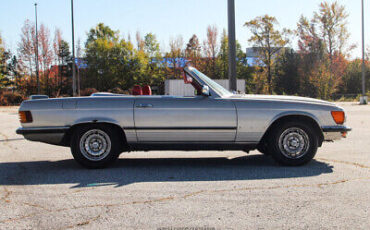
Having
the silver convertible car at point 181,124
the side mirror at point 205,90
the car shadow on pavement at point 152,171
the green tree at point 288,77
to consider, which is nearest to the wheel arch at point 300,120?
the silver convertible car at point 181,124

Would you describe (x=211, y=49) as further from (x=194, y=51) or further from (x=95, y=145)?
(x=95, y=145)

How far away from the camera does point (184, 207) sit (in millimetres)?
3631

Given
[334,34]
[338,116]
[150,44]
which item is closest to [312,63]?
[334,34]

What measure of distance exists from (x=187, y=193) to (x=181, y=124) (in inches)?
61.5

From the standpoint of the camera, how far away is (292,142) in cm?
568

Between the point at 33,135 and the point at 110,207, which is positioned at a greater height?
the point at 33,135

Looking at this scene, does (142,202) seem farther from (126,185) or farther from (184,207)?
(126,185)

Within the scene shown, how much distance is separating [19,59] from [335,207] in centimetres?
4780

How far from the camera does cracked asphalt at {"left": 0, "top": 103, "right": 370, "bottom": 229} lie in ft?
10.6

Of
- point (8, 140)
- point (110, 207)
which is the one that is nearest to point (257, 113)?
point (110, 207)

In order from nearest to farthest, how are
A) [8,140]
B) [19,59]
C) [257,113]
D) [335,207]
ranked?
1. [335,207]
2. [257,113]
3. [8,140]
4. [19,59]

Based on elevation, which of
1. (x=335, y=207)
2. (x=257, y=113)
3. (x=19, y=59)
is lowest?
(x=335, y=207)

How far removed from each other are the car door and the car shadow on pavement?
1.75ft

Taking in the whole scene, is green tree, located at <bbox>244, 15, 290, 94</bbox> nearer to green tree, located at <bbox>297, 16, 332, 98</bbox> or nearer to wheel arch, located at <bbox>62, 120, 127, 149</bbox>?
green tree, located at <bbox>297, 16, 332, 98</bbox>
